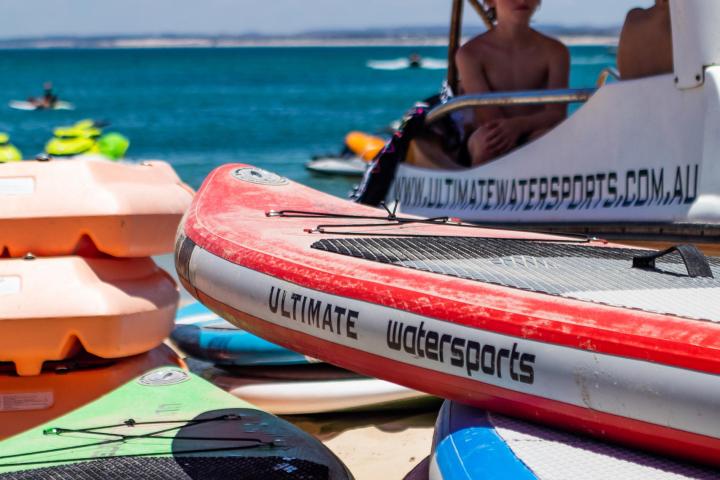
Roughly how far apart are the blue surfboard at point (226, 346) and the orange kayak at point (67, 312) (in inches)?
30.8

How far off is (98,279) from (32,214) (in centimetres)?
35

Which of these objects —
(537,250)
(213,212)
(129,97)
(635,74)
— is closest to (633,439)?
(537,250)

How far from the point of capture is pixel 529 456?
2.73 m

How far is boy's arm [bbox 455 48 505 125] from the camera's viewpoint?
6.36 metres

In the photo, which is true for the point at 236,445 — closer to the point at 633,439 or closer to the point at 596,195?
the point at 633,439

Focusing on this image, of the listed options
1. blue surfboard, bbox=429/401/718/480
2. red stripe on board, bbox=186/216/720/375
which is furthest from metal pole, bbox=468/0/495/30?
blue surfboard, bbox=429/401/718/480

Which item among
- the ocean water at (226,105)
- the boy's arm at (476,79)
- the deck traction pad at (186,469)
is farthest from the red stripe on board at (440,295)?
the ocean water at (226,105)

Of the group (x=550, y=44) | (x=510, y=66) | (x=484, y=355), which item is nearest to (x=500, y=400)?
(x=484, y=355)

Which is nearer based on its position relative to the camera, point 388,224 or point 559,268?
point 559,268

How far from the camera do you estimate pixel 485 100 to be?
5.90 m

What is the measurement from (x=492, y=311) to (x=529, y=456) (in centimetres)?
39

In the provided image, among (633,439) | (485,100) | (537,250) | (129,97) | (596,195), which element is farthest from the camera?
(129,97)

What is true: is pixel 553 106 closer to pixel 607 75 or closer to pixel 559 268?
pixel 607 75

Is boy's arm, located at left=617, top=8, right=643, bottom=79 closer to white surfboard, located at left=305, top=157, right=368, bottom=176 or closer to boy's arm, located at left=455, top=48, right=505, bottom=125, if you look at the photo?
boy's arm, located at left=455, top=48, right=505, bottom=125
